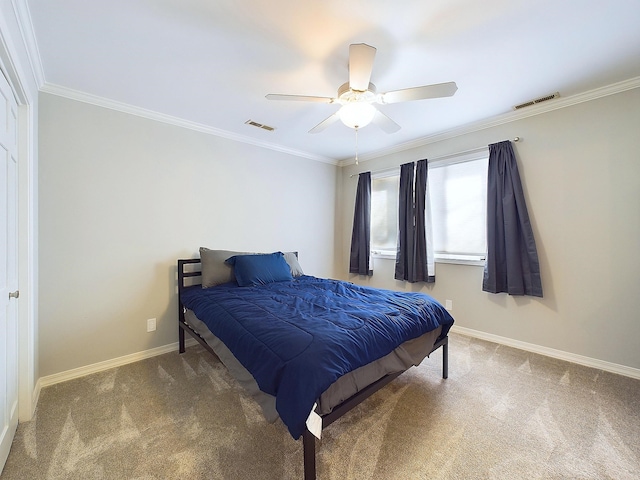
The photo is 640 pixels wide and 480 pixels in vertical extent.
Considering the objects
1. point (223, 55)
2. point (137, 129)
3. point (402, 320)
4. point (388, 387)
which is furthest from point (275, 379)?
point (137, 129)

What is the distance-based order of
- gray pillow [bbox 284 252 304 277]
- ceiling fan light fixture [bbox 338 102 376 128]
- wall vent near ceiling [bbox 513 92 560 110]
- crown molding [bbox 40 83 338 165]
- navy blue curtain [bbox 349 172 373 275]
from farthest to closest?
1. navy blue curtain [bbox 349 172 373 275]
2. gray pillow [bbox 284 252 304 277]
3. wall vent near ceiling [bbox 513 92 560 110]
4. crown molding [bbox 40 83 338 165]
5. ceiling fan light fixture [bbox 338 102 376 128]

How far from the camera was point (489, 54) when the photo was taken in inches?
76.0

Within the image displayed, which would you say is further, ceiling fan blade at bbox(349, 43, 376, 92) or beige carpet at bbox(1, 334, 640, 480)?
ceiling fan blade at bbox(349, 43, 376, 92)

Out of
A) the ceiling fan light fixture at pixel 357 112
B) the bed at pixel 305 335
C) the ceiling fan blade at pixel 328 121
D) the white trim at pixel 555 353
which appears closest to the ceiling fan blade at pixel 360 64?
the ceiling fan light fixture at pixel 357 112

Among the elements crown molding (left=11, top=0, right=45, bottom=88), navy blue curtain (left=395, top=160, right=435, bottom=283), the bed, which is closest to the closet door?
crown molding (left=11, top=0, right=45, bottom=88)

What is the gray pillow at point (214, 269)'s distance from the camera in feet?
9.22

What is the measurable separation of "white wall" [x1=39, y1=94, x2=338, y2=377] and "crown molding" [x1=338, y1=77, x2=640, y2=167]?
6.86 ft

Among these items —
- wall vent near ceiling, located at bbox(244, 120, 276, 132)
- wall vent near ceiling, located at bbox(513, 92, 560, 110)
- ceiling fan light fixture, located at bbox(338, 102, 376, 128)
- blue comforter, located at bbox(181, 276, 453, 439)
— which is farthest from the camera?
wall vent near ceiling, located at bbox(244, 120, 276, 132)

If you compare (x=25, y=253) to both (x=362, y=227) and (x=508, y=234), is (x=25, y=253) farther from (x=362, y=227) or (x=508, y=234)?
(x=508, y=234)

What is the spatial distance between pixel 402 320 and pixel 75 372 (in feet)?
9.25

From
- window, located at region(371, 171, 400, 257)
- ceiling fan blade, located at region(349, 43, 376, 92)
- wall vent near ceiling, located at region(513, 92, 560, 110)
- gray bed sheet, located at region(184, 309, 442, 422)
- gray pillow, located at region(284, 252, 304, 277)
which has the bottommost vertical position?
gray bed sheet, located at region(184, 309, 442, 422)

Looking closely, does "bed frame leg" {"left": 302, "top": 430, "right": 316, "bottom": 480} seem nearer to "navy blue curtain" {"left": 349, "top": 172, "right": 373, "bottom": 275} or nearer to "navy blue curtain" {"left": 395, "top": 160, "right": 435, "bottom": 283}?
"navy blue curtain" {"left": 395, "top": 160, "right": 435, "bottom": 283}

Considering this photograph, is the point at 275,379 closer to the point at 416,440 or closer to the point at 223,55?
the point at 416,440

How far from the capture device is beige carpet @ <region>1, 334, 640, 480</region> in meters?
1.41
